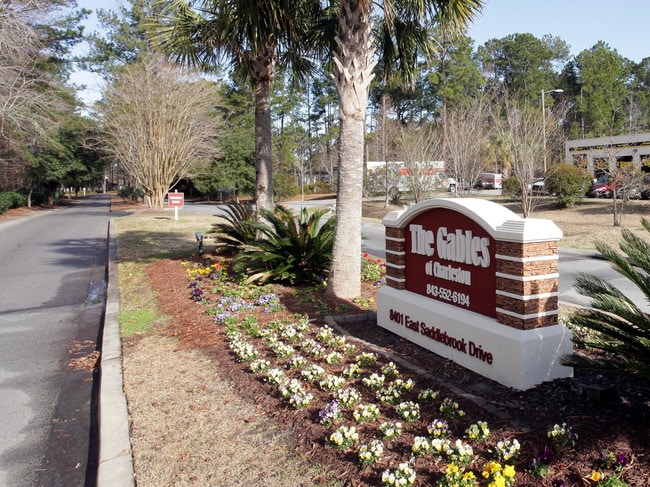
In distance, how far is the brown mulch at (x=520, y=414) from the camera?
2883mm

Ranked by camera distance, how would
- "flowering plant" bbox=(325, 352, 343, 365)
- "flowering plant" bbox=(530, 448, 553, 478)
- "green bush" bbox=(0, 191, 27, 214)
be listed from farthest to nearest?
"green bush" bbox=(0, 191, 27, 214)
"flowering plant" bbox=(325, 352, 343, 365)
"flowering plant" bbox=(530, 448, 553, 478)

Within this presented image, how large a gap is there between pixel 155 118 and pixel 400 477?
30.8 meters

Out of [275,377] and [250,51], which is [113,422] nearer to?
[275,377]

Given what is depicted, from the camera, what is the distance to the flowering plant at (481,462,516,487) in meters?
2.67

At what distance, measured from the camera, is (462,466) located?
3006mm

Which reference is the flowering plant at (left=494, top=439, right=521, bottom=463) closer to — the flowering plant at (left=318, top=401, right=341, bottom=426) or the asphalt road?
the flowering plant at (left=318, top=401, right=341, bottom=426)

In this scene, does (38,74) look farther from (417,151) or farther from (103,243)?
(417,151)

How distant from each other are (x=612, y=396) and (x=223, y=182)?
41716 mm

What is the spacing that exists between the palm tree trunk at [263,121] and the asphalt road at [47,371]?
12.1 ft

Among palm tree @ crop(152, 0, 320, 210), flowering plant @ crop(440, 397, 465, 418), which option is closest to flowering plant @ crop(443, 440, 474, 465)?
flowering plant @ crop(440, 397, 465, 418)

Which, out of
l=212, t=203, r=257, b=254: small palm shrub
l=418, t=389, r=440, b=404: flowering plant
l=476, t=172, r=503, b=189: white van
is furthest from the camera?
l=476, t=172, r=503, b=189: white van

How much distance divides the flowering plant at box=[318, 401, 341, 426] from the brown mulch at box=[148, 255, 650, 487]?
55 mm

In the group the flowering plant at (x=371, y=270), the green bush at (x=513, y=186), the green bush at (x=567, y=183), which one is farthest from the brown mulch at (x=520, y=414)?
the green bush at (x=513, y=186)

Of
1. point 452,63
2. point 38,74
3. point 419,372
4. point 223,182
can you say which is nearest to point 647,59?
point 452,63
